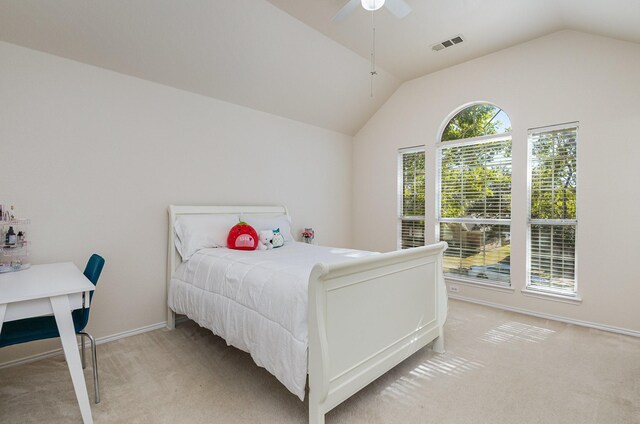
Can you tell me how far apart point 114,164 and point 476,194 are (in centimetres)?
393

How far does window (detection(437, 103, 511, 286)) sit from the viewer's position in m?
3.64

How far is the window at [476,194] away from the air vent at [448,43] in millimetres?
845

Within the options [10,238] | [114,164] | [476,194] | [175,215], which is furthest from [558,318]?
[10,238]

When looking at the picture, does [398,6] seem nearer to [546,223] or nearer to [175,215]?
[175,215]

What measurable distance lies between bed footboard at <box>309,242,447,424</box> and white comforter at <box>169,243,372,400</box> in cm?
12

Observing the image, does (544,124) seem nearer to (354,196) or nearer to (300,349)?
(354,196)

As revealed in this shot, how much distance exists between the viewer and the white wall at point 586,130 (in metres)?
2.84

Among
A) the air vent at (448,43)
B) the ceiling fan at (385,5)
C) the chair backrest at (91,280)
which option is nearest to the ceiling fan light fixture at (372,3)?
the ceiling fan at (385,5)

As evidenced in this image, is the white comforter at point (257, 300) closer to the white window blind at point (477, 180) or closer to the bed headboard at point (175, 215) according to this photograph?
the bed headboard at point (175, 215)

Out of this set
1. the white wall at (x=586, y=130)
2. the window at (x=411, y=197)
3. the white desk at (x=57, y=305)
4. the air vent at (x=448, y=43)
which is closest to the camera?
the white desk at (x=57, y=305)

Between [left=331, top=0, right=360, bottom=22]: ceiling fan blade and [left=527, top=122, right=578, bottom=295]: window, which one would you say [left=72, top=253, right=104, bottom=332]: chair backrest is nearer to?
[left=331, top=0, right=360, bottom=22]: ceiling fan blade

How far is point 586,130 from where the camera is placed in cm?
305

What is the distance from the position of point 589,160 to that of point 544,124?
1.82 feet

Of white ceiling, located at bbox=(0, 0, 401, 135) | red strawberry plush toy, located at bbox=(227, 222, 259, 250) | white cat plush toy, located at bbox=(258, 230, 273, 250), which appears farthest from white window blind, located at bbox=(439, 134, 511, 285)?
red strawberry plush toy, located at bbox=(227, 222, 259, 250)
